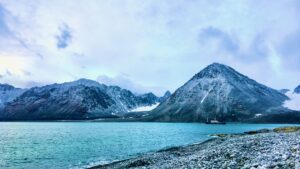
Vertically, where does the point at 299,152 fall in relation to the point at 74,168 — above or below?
above

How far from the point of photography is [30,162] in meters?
63.3

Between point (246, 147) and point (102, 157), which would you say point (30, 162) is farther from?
point (246, 147)

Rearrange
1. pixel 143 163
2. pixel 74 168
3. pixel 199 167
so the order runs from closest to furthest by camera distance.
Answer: pixel 199 167 → pixel 143 163 → pixel 74 168

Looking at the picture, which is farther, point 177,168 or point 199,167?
point 177,168

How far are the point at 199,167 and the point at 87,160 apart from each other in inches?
1575

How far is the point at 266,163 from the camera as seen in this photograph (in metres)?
23.1

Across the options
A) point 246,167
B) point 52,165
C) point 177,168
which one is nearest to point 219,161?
point 177,168

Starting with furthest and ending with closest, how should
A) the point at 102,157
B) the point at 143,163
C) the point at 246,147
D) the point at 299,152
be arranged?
the point at 102,157 < the point at 143,163 < the point at 246,147 < the point at 299,152

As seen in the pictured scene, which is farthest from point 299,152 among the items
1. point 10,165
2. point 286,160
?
point 10,165

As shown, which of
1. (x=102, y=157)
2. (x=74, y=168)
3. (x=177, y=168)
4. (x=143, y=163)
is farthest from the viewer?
(x=102, y=157)

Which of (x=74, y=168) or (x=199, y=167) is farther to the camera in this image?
(x=74, y=168)

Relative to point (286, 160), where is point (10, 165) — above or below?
below

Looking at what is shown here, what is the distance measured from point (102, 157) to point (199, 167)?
142 ft

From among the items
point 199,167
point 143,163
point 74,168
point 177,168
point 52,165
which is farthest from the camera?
point 52,165
